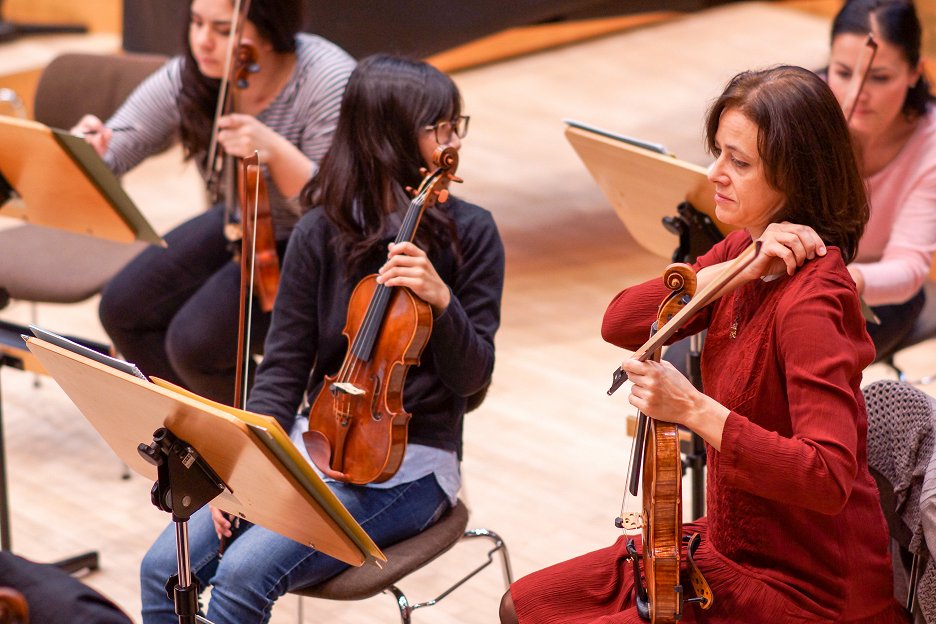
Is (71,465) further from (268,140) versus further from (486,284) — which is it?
(486,284)

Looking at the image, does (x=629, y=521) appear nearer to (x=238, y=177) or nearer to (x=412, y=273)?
(x=412, y=273)

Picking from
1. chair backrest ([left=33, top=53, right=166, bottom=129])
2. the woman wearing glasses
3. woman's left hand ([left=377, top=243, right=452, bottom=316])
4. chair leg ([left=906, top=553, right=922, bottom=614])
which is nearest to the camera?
chair leg ([left=906, top=553, right=922, bottom=614])

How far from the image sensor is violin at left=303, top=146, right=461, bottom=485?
1.93 meters

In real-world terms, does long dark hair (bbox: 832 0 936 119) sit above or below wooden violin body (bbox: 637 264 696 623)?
above

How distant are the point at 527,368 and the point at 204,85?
134 centimetres

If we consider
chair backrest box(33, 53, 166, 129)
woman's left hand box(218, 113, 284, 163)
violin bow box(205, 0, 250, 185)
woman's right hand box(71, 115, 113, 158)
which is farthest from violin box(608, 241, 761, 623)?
chair backrest box(33, 53, 166, 129)

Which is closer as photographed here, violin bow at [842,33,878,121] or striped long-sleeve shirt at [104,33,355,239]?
violin bow at [842,33,878,121]

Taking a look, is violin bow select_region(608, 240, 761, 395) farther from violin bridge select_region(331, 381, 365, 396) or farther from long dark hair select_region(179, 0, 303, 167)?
long dark hair select_region(179, 0, 303, 167)

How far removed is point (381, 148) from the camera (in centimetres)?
211

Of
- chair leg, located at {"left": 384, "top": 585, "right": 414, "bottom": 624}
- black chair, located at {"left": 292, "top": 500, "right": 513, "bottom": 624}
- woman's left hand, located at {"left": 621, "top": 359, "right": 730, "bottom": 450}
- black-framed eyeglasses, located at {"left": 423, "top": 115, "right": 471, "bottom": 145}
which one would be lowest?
chair leg, located at {"left": 384, "top": 585, "right": 414, "bottom": 624}

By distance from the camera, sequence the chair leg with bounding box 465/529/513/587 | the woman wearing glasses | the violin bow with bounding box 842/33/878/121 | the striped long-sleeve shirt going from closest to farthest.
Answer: the woman wearing glasses, the chair leg with bounding box 465/529/513/587, the violin bow with bounding box 842/33/878/121, the striped long-sleeve shirt

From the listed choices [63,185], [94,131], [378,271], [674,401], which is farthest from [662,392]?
[94,131]

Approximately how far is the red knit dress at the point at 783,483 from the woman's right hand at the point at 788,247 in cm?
2

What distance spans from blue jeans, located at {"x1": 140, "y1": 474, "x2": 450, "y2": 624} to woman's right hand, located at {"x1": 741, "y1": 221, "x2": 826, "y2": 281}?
2.44 feet
